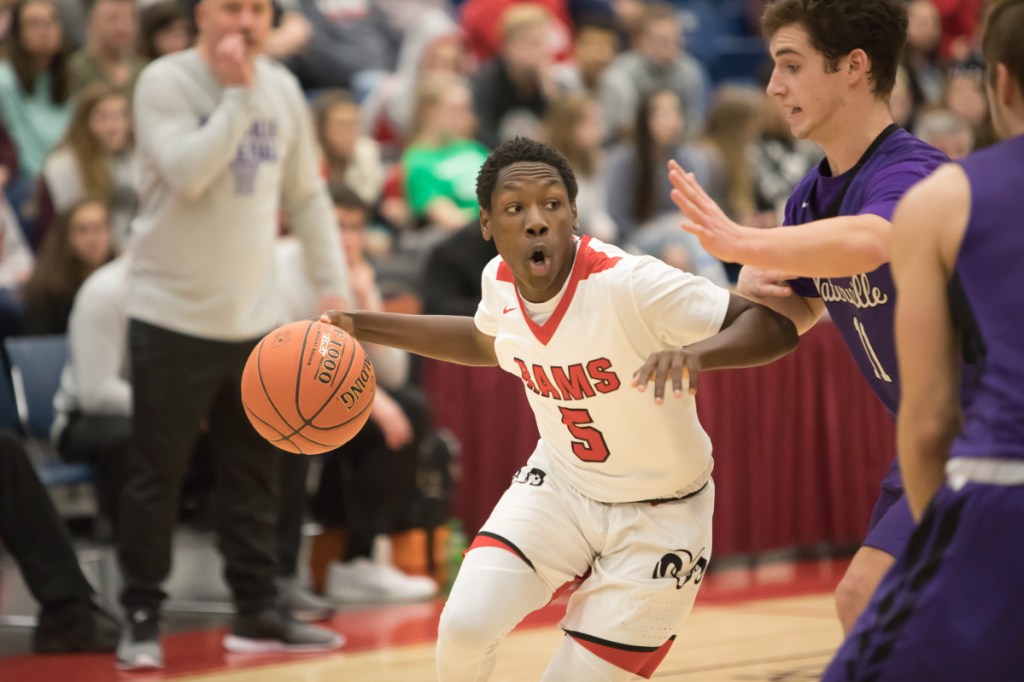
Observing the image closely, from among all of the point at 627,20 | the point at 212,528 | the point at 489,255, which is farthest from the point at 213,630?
the point at 627,20

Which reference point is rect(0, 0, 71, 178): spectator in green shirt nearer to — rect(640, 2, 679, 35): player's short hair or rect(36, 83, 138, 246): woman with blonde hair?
rect(36, 83, 138, 246): woman with blonde hair

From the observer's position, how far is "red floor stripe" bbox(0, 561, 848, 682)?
554 centimetres

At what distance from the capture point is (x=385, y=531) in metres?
7.15

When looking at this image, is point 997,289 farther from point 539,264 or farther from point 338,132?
point 338,132

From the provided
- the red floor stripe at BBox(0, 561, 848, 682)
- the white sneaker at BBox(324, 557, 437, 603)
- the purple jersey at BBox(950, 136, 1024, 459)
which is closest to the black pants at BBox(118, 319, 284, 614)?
the red floor stripe at BBox(0, 561, 848, 682)

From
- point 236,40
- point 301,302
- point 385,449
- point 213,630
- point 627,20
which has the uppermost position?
point 627,20

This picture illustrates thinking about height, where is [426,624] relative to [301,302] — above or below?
below

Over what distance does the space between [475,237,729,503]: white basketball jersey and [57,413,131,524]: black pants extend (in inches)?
122

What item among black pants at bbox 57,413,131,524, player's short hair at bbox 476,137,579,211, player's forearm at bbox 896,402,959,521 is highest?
player's short hair at bbox 476,137,579,211

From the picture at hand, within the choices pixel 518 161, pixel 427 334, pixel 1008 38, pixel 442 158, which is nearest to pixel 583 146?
pixel 442 158

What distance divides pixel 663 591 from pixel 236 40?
294 centimetres

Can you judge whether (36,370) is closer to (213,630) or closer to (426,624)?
(213,630)

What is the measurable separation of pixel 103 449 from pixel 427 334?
9.43ft

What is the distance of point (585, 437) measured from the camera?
3.85m
